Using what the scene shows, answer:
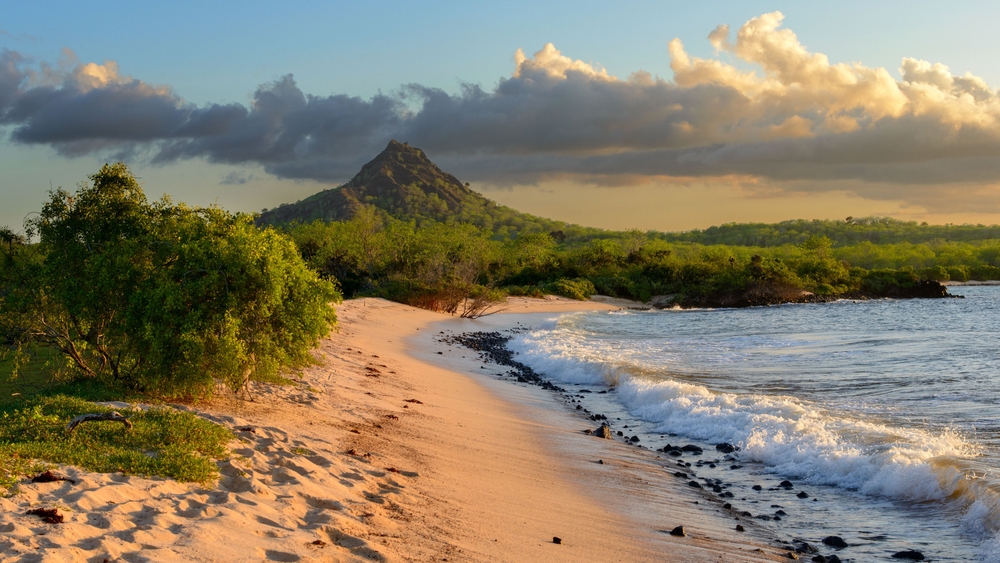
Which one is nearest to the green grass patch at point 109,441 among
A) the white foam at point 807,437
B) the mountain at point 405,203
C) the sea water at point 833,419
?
the sea water at point 833,419

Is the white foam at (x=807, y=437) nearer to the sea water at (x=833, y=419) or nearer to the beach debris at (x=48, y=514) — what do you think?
the sea water at (x=833, y=419)

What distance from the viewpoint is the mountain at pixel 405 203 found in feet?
530

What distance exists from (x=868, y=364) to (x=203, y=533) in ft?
68.5

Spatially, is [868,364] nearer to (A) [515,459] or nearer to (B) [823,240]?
(A) [515,459]

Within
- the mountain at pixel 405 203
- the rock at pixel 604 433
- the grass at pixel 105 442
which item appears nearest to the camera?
the grass at pixel 105 442

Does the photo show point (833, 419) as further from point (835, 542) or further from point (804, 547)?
point (804, 547)

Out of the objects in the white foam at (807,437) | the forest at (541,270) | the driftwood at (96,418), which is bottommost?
the white foam at (807,437)

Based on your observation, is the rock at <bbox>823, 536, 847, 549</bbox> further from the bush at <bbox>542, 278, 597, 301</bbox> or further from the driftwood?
the bush at <bbox>542, 278, 597, 301</bbox>

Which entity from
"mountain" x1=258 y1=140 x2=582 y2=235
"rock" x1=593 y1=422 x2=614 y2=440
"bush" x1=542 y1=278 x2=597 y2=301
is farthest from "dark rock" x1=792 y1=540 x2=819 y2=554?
"mountain" x1=258 y1=140 x2=582 y2=235

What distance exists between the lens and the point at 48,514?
17.9 feet

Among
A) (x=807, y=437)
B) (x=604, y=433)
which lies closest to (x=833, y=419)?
(x=807, y=437)

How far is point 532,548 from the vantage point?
21.6ft

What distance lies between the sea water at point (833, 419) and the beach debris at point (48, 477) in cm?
707

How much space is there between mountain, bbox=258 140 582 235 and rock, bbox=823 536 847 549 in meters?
145
